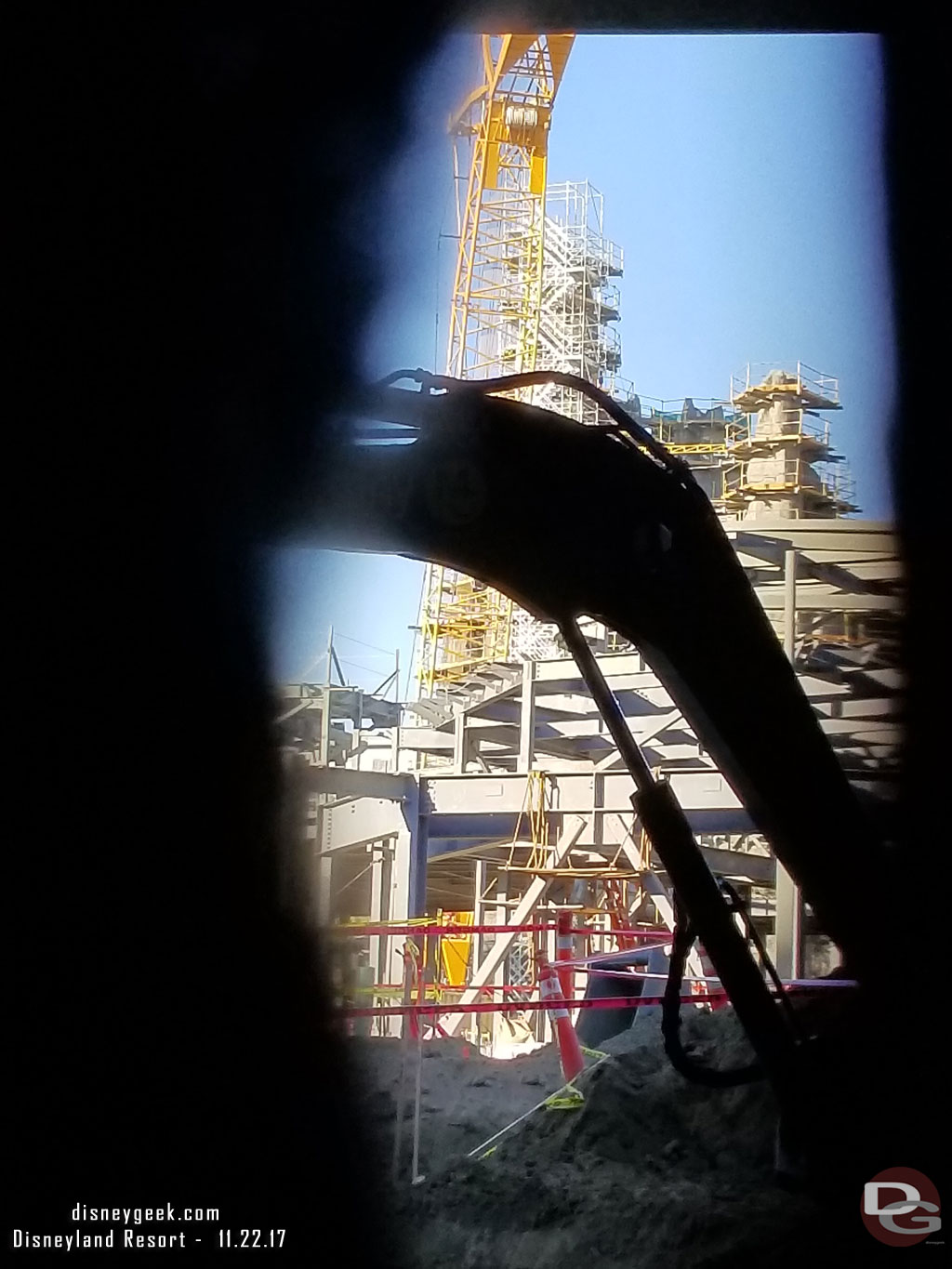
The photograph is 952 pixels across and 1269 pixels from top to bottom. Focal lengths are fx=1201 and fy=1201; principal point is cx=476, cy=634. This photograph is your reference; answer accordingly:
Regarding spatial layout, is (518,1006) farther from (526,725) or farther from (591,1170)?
(526,725)

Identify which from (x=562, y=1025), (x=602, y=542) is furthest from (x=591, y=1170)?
(x=602, y=542)

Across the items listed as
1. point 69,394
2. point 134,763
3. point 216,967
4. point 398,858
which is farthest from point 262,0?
point 216,967

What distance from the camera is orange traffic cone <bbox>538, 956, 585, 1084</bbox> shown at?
199 cm

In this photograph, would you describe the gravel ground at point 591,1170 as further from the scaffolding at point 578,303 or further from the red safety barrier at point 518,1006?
the scaffolding at point 578,303

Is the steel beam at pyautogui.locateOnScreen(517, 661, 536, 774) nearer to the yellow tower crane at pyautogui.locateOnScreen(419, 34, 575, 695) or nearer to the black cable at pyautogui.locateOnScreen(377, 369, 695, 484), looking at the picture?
the yellow tower crane at pyautogui.locateOnScreen(419, 34, 575, 695)

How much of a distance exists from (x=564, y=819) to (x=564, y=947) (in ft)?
0.82

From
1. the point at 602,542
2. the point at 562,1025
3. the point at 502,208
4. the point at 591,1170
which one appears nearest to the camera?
the point at 602,542

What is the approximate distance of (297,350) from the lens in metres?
1.91

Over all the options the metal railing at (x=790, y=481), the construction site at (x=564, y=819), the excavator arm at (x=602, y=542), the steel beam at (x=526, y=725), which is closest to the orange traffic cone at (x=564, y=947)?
the construction site at (x=564, y=819)

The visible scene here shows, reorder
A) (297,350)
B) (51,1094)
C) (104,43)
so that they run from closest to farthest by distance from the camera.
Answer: (51,1094) → (297,350) → (104,43)

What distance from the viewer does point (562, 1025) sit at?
199cm

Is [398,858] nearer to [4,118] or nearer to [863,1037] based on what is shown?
[863,1037]

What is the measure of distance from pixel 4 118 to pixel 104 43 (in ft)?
0.71

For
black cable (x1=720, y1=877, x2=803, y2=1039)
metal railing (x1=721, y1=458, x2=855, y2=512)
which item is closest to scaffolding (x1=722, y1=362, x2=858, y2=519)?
metal railing (x1=721, y1=458, x2=855, y2=512)
